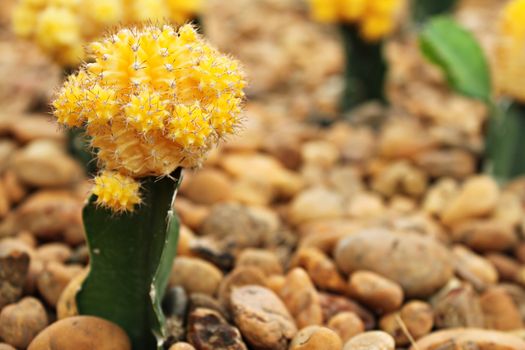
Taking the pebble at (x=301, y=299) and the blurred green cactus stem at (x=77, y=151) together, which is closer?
the pebble at (x=301, y=299)

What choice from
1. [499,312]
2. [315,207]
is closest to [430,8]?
[315,207]

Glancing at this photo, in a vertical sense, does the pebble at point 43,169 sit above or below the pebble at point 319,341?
above

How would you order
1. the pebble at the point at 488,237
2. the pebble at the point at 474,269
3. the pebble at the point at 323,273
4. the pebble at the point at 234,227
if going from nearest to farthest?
the pebble at the point at 323,273, the pebble at the point at 474,269, the pebble at the point at 234,227, the pebble at the point at 488,237

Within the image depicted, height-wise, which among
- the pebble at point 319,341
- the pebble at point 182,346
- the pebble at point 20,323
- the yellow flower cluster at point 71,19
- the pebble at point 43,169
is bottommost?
the pebble at point 182,346

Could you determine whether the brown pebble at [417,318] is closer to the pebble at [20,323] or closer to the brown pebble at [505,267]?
the brown pebble at [505,267]

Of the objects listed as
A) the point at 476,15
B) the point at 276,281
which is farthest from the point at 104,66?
the point at 476,15

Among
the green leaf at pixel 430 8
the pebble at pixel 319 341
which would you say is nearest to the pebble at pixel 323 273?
the pebble at pixel 319 341

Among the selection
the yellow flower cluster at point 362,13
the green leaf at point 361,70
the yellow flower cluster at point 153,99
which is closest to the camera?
the yellow flower cluster at point 153,99
